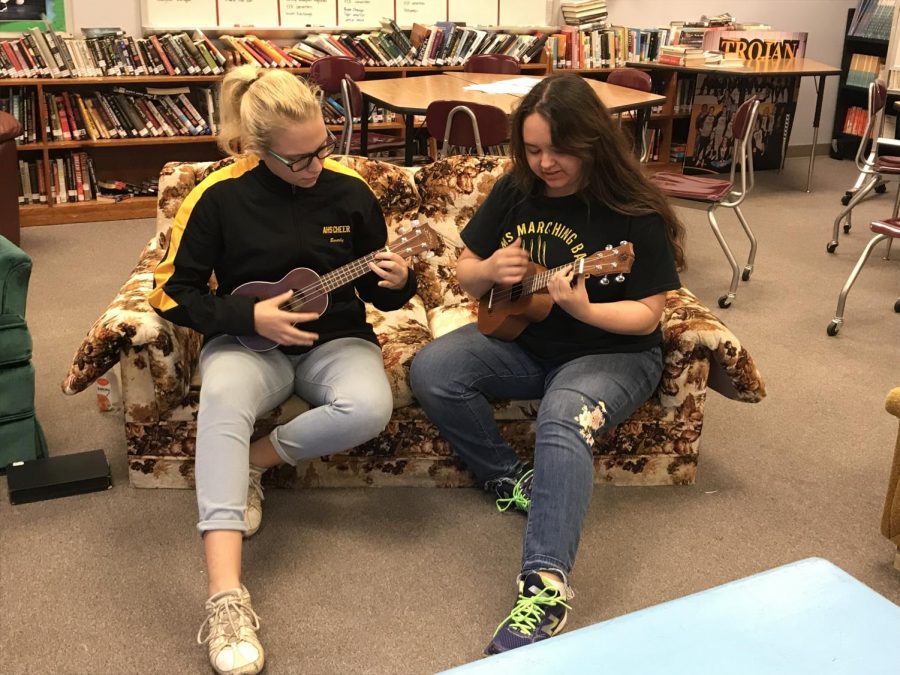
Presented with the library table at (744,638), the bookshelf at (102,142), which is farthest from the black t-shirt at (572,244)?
the bookshelf at (102,142)

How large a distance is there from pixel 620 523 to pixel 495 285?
0.64 meters

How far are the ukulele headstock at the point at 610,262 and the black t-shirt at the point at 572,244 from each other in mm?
80

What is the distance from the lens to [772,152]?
6.29 meters

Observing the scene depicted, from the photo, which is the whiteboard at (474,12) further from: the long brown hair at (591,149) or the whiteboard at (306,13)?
the long brown hair at (591,149)

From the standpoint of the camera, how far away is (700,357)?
2213 millimetres

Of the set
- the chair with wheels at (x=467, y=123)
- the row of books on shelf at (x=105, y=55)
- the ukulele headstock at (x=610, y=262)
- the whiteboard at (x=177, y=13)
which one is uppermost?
the whiteboard at (x=177, y=13)

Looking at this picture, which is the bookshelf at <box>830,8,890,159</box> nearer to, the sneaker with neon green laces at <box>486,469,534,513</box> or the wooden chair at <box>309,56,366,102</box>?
the wooden chair at <box>309,56,366,102</box>

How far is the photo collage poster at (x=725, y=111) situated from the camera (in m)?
5.91

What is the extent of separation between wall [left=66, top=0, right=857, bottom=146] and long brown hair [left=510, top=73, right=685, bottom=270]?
4223 millimetres

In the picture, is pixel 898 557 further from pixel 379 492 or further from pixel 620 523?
pixel 379 492

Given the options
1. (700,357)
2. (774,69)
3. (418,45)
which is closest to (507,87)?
(418,45)

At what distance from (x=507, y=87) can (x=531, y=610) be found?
2.96 metres

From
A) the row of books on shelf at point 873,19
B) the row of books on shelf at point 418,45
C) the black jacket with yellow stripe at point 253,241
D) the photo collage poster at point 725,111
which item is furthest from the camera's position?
the row of books on shelf at point 873,19

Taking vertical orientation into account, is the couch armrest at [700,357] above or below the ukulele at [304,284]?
below
